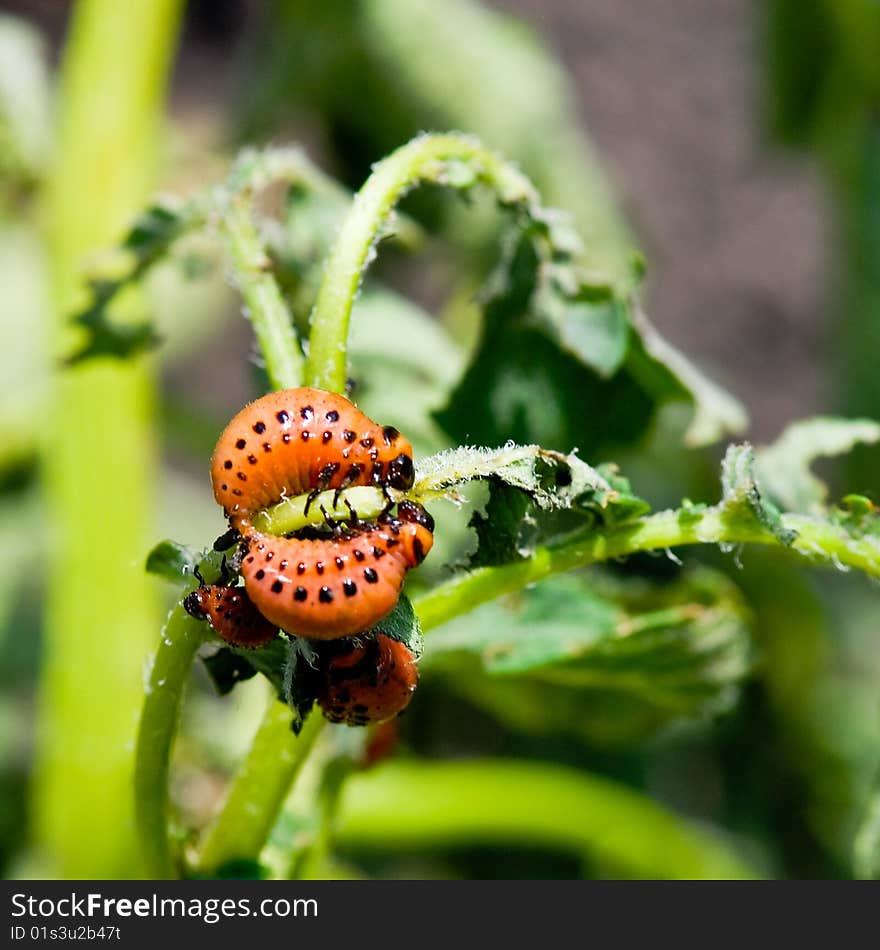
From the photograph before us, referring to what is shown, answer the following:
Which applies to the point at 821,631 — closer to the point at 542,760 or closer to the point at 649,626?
the point at 542,760

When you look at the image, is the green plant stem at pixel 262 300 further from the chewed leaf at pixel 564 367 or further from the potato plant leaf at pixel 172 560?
the chewed leaf at pixel 564 367

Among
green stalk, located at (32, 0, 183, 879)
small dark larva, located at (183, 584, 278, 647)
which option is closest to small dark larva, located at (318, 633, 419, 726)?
small dark larva, located at (183, 584, 278, 647)

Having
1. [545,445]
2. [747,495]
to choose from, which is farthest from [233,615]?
[545,445]

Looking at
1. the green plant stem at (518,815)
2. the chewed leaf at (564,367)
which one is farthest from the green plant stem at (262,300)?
the green plant stem at (518,815)

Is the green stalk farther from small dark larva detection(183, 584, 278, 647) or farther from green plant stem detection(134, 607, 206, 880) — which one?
small dark larva detection(183, 584, 278, 647)

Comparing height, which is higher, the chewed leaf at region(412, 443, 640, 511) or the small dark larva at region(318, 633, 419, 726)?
the chewed leaf at region(412, 443, 640, 511)

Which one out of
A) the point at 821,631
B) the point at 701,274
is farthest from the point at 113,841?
the point at 701,274
